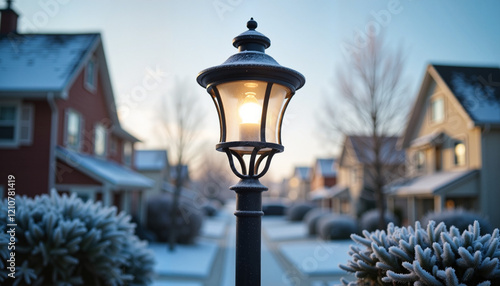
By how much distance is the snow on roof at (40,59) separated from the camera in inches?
522

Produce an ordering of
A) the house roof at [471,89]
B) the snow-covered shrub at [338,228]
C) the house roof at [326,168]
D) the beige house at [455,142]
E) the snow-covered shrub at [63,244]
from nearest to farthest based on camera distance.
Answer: the snow-covered shrub at [63,244]
the beige house at [455,142]
the house roof at [471,89]
the snow-covered shrub at [338,228]
the house roof at [326,168]

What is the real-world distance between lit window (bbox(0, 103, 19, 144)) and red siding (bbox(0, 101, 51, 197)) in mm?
400

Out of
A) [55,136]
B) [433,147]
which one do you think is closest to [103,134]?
[55,136]

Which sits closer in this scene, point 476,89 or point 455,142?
point 476,89

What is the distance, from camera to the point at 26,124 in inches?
532

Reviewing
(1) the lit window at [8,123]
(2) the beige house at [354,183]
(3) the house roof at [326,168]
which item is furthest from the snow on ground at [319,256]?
(3) the house roof at [326,168]

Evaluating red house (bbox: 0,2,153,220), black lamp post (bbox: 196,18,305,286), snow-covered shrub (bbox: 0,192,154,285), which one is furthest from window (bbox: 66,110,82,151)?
black lamp post (bbox: 196,18,305,286)

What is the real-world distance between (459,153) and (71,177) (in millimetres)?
16310

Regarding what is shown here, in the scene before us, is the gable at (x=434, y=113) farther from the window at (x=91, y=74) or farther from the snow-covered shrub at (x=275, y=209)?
the snow-covered shrub at (x=275, y=209)

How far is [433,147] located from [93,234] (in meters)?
18.9

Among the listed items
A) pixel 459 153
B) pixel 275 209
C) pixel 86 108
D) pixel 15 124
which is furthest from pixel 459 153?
pixel 275 209

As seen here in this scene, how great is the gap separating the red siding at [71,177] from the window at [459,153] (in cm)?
1527

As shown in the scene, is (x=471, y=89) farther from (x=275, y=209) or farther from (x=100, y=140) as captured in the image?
(x=275, y=209)

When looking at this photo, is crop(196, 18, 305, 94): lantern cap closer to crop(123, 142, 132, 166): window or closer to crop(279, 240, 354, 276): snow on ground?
crop(279, 240, 354, 276): snow on ground
